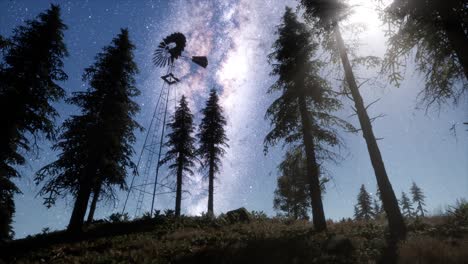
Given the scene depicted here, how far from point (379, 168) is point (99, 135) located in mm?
14591

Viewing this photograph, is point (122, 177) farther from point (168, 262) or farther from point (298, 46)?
point (298, 46)

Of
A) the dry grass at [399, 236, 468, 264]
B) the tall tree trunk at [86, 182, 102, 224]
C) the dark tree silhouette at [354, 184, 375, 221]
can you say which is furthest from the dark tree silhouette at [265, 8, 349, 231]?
the dark tree silhouette at [354, 184, 375, 221]

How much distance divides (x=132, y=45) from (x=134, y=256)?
15199 millimetres

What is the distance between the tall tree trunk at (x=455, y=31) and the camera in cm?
752

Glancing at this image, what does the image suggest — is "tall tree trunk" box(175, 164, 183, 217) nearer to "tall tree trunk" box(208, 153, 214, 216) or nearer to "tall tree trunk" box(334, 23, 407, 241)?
"tall tree trunk" box(208, 153, 214, 216)

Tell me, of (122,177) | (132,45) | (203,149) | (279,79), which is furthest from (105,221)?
(279,79)

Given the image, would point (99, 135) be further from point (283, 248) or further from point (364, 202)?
point (364, 202)

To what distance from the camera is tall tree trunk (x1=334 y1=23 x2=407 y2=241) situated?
359 inches

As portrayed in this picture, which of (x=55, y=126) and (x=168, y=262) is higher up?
(x=55, y=126)

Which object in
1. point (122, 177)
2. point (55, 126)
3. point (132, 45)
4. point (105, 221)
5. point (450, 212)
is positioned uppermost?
point (132, 45)

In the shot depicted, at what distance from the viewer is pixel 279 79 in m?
15.8

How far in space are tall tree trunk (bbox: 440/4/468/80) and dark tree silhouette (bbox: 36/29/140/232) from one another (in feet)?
52.6

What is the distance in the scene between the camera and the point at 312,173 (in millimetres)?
13086

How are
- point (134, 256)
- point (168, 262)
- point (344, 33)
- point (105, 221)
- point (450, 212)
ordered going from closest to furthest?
point (168, 262), point (134, 256), point (450, 212), point (344, 33), point (105, 221)
